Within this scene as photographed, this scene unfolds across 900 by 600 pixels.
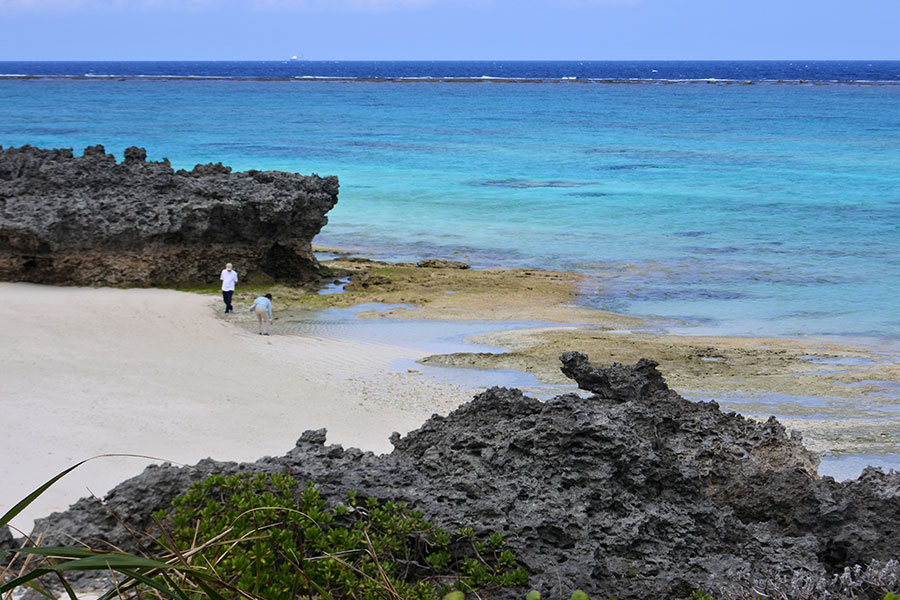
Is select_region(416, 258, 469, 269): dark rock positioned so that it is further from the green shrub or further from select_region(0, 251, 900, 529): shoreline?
the green shrub

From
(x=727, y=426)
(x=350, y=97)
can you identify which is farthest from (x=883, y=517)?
(x=350, y=97)

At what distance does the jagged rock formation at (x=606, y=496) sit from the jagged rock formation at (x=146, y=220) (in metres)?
12.0

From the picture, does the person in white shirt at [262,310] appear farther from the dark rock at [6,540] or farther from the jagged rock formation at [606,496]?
the dark rock at [6,540]

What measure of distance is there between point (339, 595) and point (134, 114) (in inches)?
2700

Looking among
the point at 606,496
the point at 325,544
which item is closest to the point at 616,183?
the point at 606,496

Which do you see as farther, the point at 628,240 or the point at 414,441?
the point at 628,240

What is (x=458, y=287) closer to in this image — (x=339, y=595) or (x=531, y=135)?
(x=339, y=595)

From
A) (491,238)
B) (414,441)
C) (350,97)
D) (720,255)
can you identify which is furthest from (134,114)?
(414,441)

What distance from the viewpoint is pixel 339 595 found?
11.8 ft

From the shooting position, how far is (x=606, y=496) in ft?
15.5

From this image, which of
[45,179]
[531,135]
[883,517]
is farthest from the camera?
[531,135]

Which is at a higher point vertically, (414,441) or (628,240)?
(414,441)

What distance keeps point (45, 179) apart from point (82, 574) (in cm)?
1487

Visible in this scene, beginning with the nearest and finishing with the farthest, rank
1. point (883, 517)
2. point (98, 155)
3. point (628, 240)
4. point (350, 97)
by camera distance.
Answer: point (883, 517) < point (98, 155) < point (628, 240) < point (350, 97)
